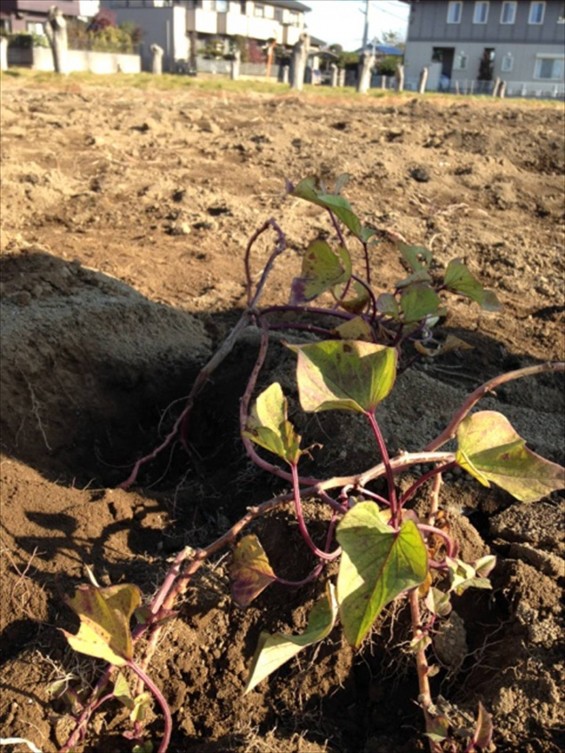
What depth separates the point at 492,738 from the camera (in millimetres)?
1319

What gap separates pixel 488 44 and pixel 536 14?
2.68 metres

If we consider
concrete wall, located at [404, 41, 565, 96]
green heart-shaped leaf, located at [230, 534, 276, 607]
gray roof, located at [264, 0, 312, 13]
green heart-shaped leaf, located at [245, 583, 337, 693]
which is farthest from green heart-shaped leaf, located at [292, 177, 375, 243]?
gray roof, located at [264, 0, 312, 13]

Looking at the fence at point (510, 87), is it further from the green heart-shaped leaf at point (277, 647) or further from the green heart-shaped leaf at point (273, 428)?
the green heart-shaped leaf at point (277, 647)

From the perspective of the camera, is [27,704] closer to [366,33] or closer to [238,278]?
[238,278]

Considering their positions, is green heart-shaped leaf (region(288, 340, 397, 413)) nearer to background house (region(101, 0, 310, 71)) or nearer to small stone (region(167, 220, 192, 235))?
small stone (region(167, 220, 192, 235))

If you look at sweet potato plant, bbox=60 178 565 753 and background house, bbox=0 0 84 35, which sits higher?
background house, bbox=0 0 84 35

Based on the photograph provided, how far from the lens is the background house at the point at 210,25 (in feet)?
116

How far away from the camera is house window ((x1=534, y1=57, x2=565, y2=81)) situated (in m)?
37.2

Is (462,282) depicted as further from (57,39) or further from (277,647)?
(57,39)

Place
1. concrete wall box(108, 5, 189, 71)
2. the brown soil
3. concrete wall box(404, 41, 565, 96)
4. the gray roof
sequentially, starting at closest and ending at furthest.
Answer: the brown soil, concrete wall box(108, 5, 189, 71), concrete wall box(404, 41, 565, 96), the gray roof

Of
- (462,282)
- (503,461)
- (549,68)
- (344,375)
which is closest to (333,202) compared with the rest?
(462,282)

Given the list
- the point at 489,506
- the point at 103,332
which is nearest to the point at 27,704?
the point at 489,506

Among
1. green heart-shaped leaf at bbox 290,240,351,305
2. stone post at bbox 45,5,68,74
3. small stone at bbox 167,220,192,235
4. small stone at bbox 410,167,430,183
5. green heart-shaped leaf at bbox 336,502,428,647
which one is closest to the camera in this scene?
green heart-shaped leaf at bbox 336,502,428,647

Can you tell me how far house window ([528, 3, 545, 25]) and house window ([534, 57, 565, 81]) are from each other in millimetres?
1858
